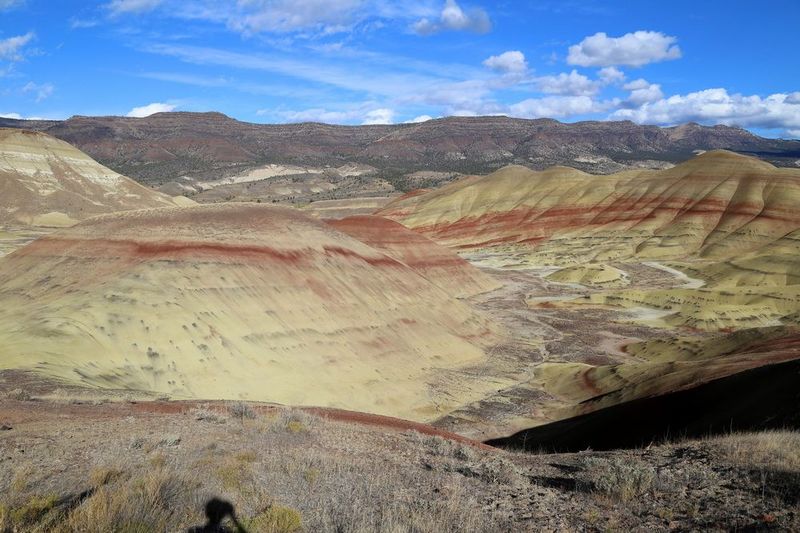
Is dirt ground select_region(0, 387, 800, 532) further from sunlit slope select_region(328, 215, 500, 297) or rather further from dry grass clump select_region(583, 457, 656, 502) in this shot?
A: sunlit slope select_region(328, 215, 500, 297)

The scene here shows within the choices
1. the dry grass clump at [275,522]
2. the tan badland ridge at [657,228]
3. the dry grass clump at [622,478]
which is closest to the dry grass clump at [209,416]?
the dry grass clump at [275,522]

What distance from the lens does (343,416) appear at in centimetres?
1501

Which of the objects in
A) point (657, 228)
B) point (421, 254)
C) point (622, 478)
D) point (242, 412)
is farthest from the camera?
point (657, 228)

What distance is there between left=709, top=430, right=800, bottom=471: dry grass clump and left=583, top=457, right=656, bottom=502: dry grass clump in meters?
1.20

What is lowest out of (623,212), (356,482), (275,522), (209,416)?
(209,416)

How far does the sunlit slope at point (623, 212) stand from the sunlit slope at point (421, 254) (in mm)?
29328

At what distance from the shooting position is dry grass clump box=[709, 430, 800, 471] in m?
7.56

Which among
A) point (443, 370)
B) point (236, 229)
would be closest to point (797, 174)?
point (443, 370)

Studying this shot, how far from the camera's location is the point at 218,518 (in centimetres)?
599

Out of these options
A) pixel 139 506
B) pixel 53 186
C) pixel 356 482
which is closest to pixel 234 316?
pixel 356 482

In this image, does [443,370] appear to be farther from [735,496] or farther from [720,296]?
[720,296]

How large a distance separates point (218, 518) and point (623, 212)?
109m

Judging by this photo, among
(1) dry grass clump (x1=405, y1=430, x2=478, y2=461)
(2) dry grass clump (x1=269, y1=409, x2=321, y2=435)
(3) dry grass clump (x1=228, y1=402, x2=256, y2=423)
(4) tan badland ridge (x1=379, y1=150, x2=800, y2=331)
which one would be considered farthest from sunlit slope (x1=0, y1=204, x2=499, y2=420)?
(4) tan badland ridge (x1=379, y1=150, x2=800, y2=331)

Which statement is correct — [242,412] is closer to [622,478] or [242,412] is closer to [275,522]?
[275,522]
